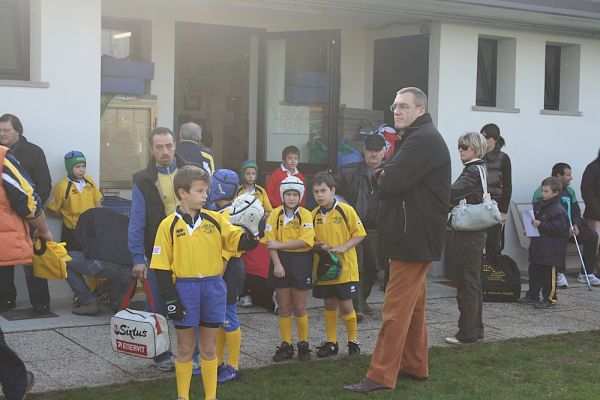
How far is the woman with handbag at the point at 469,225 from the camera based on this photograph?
23.8 ft

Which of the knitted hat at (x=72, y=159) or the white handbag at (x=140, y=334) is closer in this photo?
the white handbag at (x=140, y=334)

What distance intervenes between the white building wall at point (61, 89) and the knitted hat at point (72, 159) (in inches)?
7.6

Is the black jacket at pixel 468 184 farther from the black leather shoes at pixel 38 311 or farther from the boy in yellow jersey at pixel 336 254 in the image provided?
the black leather shoes at pixel 38 311

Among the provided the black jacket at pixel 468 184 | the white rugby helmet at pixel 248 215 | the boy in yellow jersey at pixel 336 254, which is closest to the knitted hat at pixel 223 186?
the white rugby helmet at pixel 248 215

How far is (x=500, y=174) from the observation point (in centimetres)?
1016

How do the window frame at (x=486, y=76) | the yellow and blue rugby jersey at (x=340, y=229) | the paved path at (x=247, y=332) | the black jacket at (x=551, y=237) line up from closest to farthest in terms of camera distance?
1. the paved path at (x=247, y=332)
2. the yellow and blue rugby jersey at (x=340, y=229)
3. the black jacket at (x=551, y=237)
4. the window frame at (x=486, y=76)

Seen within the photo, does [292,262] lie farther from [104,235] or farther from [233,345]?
[104,235]

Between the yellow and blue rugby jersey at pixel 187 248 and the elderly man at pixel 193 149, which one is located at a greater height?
the elderly man at pixel 193 149

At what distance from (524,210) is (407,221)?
21.8 ft

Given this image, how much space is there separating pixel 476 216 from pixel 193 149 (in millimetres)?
2500

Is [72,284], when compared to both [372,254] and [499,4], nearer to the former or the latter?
[372,254]

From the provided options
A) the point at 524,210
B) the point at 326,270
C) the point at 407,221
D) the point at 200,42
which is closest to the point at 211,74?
the point at 200,42

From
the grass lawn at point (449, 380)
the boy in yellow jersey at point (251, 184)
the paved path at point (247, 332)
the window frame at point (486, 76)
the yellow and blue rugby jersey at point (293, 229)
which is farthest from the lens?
the window frame at point (486, 76)

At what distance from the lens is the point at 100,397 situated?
5.63 m
